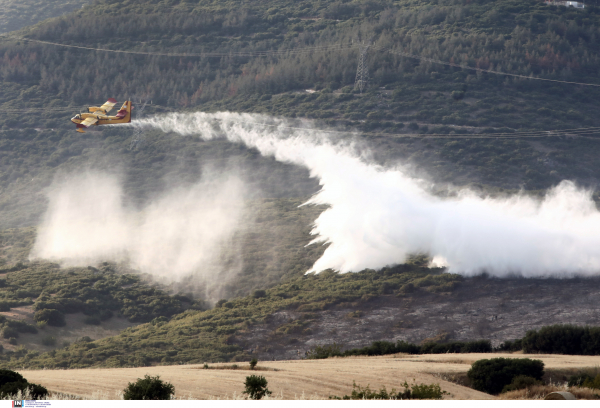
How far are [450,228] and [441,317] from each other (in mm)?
12663

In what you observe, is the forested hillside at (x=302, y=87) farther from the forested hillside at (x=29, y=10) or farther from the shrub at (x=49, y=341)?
the forested hillside at (x=29, y=10)

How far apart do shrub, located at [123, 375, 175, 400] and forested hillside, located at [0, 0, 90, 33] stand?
173786mm

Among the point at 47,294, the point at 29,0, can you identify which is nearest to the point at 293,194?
the point at 47,294

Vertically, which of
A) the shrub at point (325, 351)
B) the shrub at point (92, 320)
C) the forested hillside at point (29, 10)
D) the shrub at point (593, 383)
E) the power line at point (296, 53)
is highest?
the forested hillside at point (29, 10)

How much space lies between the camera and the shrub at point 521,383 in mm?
26797

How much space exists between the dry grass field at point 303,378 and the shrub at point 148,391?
2.98ft

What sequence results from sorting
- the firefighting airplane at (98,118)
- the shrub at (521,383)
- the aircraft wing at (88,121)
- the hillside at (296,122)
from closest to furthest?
1. the shrub at (521,383)
2. the hillside at (296,122)
3. the aircraft wing at (88,121)
4. the firefighting airplane at (98,118)

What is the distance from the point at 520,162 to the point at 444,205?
1551 inches

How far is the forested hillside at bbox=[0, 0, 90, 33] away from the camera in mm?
179750

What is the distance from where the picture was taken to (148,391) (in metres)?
22.9

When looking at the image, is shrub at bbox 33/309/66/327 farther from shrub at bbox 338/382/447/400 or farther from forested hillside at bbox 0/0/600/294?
shrub at bbox 338/382/447/400

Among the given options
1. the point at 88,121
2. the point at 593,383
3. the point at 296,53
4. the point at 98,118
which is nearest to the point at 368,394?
the point at 593,383

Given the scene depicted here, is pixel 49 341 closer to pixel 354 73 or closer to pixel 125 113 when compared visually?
pixel 125 113

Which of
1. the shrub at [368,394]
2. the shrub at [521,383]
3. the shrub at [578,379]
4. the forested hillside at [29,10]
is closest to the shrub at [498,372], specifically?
the shrub at [521,383]
